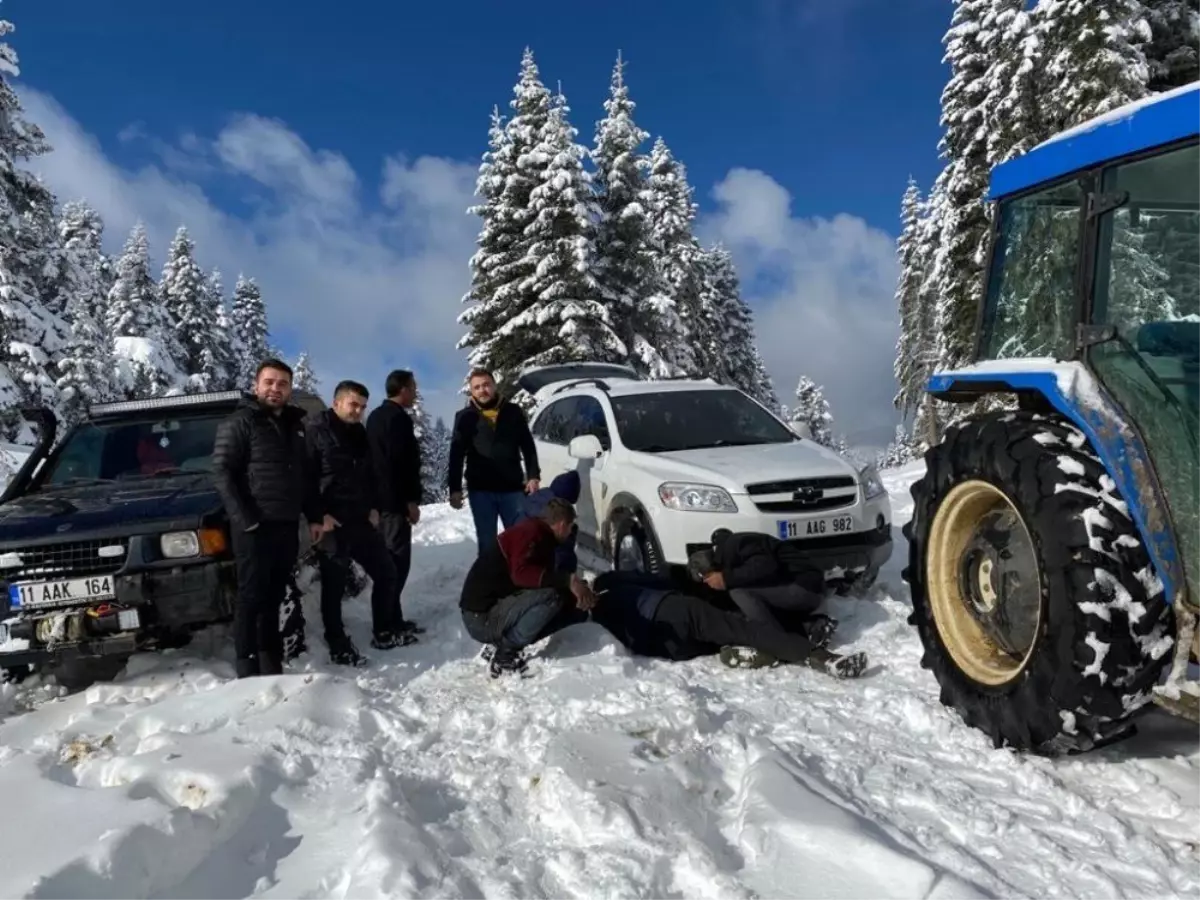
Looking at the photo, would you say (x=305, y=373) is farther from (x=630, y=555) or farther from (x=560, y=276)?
(x=630, y=555)

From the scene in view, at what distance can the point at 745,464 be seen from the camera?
6.44m

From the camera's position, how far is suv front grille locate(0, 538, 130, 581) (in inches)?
202

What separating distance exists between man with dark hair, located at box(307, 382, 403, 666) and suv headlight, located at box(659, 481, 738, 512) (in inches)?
84.3

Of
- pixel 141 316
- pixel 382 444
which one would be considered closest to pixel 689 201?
pixel 141 316

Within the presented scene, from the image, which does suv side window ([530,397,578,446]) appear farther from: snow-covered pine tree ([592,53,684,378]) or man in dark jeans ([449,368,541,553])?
snow-covered pine tree ([592,53,684,378])

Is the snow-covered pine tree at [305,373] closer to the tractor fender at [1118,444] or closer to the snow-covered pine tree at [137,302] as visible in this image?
the snow-covered pine tree at [137,302]

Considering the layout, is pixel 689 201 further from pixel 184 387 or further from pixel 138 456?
pixel 138 456

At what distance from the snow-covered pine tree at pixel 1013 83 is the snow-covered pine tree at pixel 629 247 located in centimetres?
917

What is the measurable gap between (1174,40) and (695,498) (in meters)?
15.9

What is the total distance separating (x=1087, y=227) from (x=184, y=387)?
3582 cm

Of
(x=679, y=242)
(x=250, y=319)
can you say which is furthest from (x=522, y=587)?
(x=250, y=319)

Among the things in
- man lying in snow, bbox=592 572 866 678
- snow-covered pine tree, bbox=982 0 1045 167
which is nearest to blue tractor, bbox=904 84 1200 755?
man lying in snow, bbox=592 572 866 678

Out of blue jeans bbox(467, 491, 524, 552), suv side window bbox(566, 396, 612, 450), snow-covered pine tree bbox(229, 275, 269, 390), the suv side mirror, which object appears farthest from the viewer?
snow-covered pine tree bbox(229, 275, 269, 390)

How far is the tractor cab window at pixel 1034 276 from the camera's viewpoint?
3617 millimetres
